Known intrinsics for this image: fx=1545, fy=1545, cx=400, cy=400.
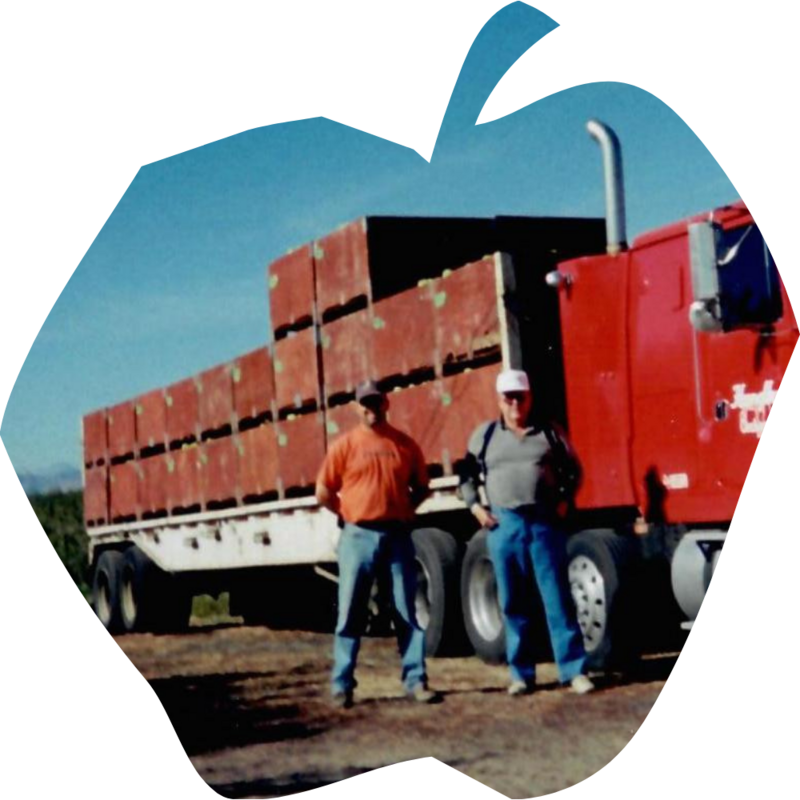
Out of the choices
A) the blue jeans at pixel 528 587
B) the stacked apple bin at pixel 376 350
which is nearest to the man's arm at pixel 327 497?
the blue jeans at pixel 528 587

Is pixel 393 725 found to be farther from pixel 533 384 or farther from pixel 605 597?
pixel 533 384

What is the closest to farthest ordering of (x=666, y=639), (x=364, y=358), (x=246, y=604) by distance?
1. (x=666, y=639)
2. (x=364, y=358)
3. (x=246, y=604)

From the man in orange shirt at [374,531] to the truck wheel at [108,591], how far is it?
7.45m

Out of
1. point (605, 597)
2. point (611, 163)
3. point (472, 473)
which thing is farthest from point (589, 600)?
point (611, 163)

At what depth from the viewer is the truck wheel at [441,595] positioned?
30.4ft

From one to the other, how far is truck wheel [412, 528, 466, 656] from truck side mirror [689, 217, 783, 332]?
103 inches

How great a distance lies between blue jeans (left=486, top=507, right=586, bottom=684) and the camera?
780 centimetres

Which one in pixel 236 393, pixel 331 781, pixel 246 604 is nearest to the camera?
pixel 331 781

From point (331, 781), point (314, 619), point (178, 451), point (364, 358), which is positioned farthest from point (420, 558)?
point (178, 451)

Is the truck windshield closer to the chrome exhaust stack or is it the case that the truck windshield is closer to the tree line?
the chrome exhaust stack

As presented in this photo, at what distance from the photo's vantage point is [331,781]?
6016 mm

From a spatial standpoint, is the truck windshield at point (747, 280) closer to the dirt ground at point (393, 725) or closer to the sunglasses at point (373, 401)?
the sunglasses at point (373, 401)

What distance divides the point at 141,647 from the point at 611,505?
555 cm

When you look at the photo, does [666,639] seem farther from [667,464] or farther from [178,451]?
[178,451]
